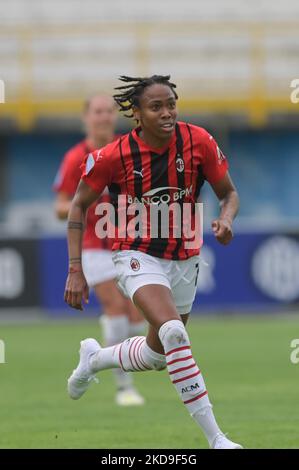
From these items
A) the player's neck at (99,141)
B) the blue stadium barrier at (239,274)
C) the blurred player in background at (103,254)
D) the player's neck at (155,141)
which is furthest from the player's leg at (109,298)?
the blue stadium barrier at (239,274)

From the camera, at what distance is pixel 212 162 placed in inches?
282

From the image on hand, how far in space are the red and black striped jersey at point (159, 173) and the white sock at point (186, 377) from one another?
637 mm

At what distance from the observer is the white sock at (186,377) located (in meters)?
6.61

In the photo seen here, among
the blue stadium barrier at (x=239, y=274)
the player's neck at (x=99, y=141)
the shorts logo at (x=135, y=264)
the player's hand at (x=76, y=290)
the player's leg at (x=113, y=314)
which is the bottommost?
the blue stadium barrier at (x=239, y=274)

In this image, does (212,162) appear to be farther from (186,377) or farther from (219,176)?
(186,377)

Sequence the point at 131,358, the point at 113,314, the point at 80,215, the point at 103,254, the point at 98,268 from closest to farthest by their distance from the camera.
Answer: the point at 80,215
the point at 131,358
the point at 113,314
the point at 98,268
the point at 103,254


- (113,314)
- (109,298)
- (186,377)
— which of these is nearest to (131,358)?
(186,377)

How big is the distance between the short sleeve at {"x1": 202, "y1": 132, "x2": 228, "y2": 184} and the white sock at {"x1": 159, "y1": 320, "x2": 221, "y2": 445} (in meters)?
1.03

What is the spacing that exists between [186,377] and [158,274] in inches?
27.1

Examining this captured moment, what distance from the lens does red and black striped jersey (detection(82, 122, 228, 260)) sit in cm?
706

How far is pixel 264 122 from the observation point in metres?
23.5

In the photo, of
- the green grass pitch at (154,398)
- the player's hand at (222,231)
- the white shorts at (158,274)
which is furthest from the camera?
the green grass pitch at (154,398)

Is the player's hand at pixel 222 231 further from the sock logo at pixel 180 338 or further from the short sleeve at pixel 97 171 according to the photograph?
the short sleeve at pixel 97 171

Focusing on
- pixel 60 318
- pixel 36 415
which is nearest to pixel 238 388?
pixel 36 415
